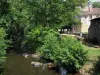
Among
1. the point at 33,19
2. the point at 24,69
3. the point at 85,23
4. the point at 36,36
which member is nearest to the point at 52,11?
the point at 33,19

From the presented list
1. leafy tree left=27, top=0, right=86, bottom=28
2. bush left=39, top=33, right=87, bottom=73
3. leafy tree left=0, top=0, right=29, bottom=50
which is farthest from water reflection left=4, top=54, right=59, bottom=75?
leafy tree left=27, top=0, right=86, bottom=28

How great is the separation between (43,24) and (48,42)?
1064 cm

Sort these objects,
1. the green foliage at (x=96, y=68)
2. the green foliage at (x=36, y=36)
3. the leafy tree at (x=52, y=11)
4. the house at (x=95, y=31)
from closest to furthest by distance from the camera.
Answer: the green foliage at (x=96, y=68)
the green foliage at (x=36, y=36)
the leafy tree at (x=52, y=11)
the house at (x=95, y=31)

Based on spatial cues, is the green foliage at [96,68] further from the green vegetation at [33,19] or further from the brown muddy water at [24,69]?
the green vegetation at [33,19]

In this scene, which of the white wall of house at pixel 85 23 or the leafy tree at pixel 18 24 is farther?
the white wall of house at pixel 85 23

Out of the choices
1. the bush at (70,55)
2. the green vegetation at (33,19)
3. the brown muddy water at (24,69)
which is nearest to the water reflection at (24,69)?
the brown muddy water at (24,69)

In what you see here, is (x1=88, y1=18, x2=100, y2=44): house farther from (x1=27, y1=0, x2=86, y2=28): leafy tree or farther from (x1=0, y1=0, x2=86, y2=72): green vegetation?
(x1=27, y1=0, x2=86, y2=28): leafy tree

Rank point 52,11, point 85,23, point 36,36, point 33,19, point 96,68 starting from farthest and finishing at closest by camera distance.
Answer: point 85,23
point 33,19
point 52,11
point 36,36
point 96,68

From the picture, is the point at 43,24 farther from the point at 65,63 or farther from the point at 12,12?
the point at 65,63

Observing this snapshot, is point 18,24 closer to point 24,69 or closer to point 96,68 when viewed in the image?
point 24,69

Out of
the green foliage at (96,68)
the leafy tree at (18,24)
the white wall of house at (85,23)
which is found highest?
the leafy tree at (18,24)

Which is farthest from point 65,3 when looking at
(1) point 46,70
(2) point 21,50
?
(1) point 46,70

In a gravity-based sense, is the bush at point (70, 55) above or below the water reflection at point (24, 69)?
above

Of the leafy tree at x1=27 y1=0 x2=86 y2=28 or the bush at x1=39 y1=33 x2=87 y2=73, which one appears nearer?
the bush at x1=39 y1=33 x2=87 y2=73
